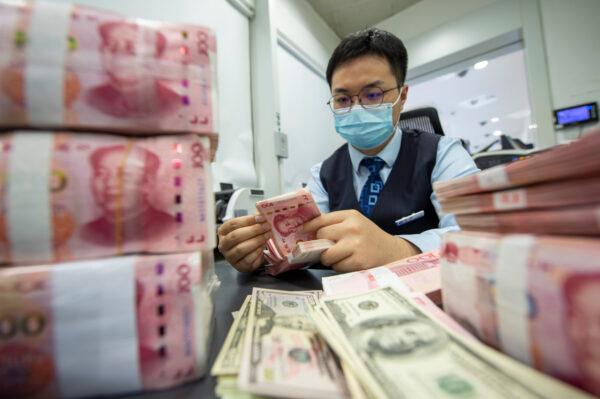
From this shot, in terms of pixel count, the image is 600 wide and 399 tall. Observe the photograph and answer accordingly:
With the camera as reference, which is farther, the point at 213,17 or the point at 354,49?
the point at 213,17

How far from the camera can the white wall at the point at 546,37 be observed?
6.70 feet

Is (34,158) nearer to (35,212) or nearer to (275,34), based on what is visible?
(35,212)

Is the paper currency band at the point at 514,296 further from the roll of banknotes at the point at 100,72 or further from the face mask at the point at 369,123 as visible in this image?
the face mask at the point at 369,123

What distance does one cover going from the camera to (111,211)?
0.31 meters

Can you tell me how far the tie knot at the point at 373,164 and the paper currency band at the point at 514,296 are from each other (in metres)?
0.88

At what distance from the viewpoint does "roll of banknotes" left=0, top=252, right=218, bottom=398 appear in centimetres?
28

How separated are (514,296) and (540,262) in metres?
0.05

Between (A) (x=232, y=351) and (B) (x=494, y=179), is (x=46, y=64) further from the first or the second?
(B) (x=494, y=179)

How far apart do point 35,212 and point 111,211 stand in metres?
0.07

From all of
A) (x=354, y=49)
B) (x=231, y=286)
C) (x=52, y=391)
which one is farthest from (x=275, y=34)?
(x=52, y=391)

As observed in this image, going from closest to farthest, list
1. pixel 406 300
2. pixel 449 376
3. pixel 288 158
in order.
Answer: pixel 449 376
pixel 406 300
pixel 288 158

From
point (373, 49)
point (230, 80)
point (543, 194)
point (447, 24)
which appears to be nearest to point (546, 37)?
point (447, 24)

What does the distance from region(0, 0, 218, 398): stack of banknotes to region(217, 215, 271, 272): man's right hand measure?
419 millimetres

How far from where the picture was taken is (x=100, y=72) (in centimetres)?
32
